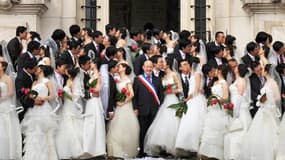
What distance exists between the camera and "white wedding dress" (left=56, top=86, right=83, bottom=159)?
45.3 ft

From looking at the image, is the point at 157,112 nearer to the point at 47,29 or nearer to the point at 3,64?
the point at 3,64

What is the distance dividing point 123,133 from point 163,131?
714mm

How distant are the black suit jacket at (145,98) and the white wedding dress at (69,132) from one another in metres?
1.17

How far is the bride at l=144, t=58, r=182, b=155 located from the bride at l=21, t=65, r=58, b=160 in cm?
180

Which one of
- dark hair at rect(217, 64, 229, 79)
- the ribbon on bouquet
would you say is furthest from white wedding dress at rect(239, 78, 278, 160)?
the ribbon on bouquet

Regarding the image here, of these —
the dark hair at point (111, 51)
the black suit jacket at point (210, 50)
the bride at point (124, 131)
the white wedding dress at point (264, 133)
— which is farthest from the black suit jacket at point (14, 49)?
the white wedding dress at point (264, 133)

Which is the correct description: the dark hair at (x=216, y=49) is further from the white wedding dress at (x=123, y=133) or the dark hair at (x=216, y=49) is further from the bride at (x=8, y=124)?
the bride at (x=8, y=124)

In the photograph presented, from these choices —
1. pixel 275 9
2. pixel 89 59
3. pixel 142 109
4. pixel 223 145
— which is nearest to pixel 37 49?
pixel 89 59

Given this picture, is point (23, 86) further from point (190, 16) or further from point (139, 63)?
point (190, 16)

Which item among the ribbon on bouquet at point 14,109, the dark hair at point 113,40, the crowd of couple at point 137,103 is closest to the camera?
the ribbon on bouquet at point 14,109

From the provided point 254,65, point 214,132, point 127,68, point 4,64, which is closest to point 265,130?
point 214,132

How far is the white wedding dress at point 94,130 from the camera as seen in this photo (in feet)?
45.8

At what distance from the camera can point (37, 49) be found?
1455 cm

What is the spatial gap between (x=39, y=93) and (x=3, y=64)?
2.57 feet
